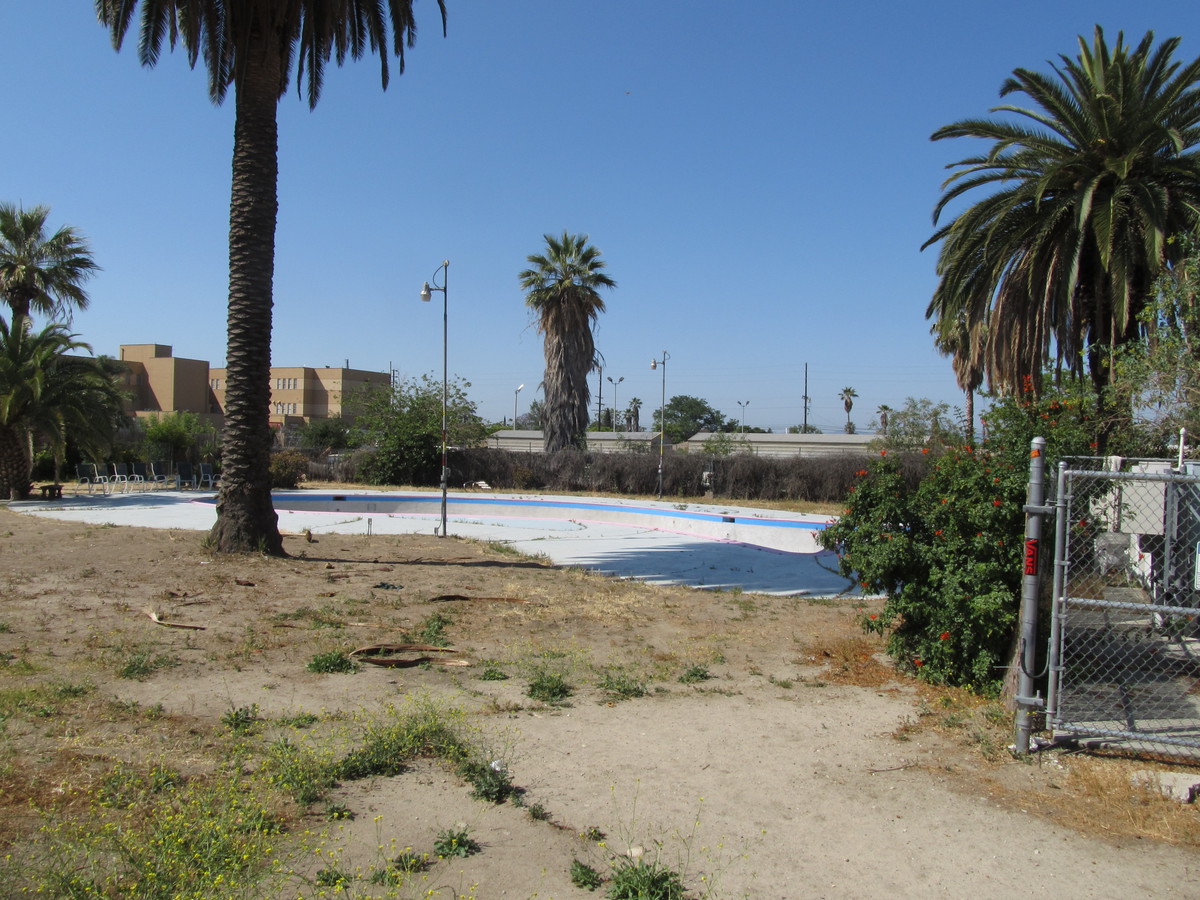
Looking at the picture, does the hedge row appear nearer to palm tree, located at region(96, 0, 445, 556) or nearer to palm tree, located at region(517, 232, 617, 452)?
palm tree, located at region(517, 232, 617, 452)

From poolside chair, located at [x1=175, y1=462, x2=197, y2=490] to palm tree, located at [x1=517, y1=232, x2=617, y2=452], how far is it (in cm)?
1616

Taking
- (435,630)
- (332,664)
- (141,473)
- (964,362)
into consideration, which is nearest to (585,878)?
(332,664)

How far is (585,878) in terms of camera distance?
3680mm

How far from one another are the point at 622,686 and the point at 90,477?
102 feet

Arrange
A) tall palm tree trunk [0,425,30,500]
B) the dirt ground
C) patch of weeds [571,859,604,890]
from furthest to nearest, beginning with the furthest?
tall palm tree trunk [0,425,30,500], the dirt ground, patch of weeds [571,859,604,890]

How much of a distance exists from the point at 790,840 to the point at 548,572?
942 cm

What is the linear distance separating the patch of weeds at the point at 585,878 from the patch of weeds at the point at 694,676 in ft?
12.0

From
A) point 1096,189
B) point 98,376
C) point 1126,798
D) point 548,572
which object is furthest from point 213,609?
point 98,376

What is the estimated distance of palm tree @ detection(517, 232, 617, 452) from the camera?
38.8 m

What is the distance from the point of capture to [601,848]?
4.09m

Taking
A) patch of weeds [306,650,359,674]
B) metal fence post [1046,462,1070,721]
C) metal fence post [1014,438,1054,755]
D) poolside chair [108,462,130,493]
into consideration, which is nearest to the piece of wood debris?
patch of weeds [306,650,359,674]

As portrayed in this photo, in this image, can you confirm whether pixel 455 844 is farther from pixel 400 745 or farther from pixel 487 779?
pixel 400 745

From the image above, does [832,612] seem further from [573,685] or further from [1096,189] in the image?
[1096,189]

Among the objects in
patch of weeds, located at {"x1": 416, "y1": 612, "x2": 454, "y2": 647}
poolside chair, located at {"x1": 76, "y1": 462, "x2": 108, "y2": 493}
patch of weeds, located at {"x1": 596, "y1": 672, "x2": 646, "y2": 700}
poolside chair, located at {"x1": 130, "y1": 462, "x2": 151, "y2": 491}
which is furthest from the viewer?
poolside chair, located at {"x1": 130, "y1": 462, "x2": 151, "y2": 491}
